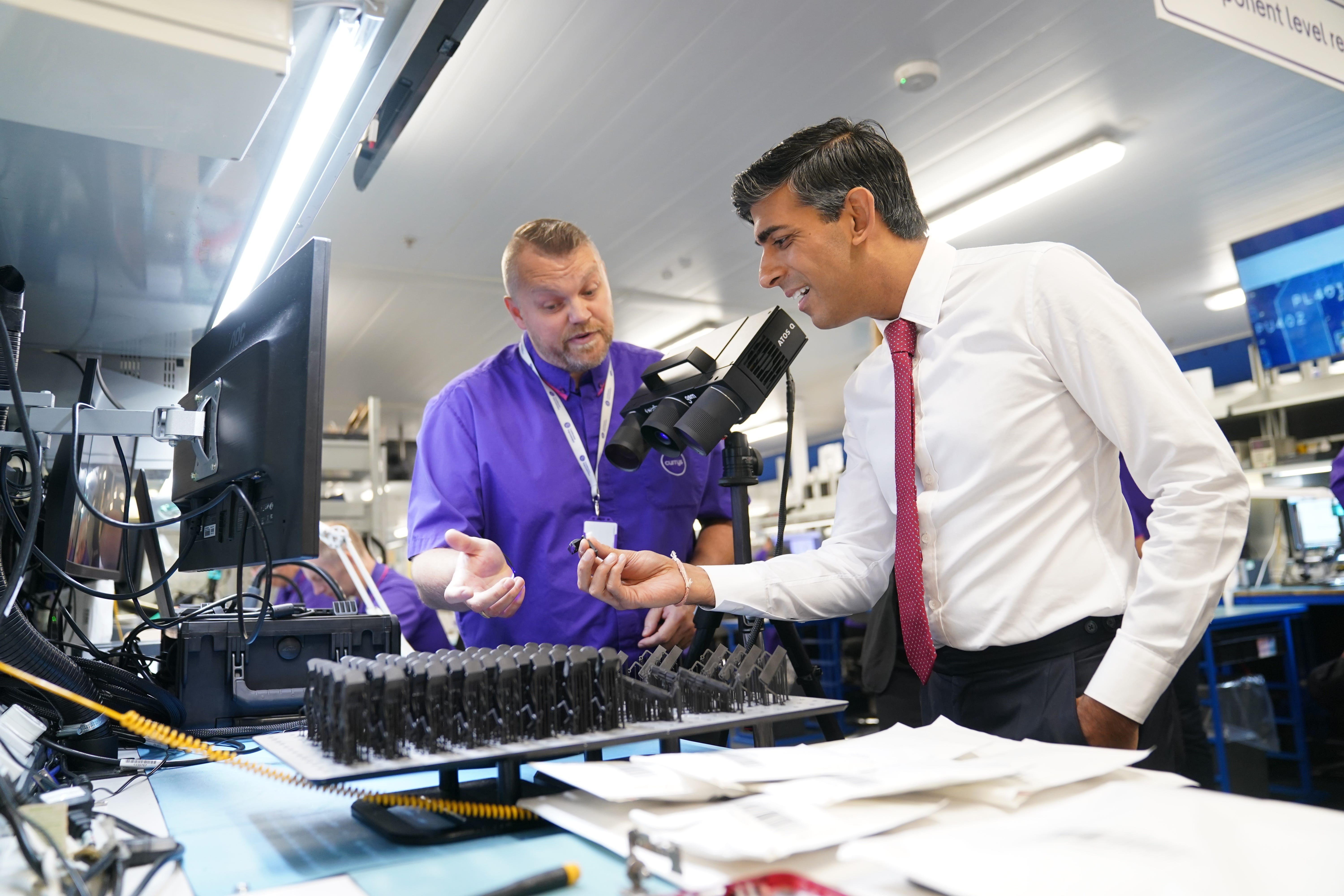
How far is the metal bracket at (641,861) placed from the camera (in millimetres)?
555

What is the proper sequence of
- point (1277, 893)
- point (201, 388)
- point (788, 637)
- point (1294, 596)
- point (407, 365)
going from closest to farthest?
1. point (1277, 893)
2. point (201, 388)
3. point (788, 637)
4. point (1294, 596)
5. point (407, 365)

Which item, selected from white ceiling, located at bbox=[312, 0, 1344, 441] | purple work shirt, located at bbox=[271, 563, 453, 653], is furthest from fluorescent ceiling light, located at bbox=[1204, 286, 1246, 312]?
purple work shirt, located at bbox=[271, 563, 453, 653]

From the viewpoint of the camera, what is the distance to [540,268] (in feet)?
5.75

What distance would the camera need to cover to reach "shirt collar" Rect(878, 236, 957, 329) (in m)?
1.31

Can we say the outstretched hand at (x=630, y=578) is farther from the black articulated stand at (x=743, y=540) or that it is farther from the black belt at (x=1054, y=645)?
the black belt at (x=1054, y=645)

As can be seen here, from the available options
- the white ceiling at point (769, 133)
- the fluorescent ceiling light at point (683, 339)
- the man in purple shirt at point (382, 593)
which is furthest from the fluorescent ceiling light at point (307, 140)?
the fluorescent ceiling light at point (683, 339)

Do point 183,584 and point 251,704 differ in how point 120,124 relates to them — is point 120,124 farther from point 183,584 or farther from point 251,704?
point 183,584

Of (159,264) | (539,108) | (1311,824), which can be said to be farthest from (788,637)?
Answer: (539,108)

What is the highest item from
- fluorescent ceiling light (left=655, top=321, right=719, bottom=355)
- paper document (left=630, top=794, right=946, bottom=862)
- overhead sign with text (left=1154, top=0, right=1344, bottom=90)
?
fluorescent ceiling light (left=655, top=321, right=719, bottom=355)

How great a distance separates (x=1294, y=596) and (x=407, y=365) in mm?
7179

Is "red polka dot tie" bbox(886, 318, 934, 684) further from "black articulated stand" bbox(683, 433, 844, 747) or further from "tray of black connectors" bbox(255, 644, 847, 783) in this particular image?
"tray of black connectors" bbox(255, 644, 847, 783)

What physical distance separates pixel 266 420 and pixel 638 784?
2.27 feet

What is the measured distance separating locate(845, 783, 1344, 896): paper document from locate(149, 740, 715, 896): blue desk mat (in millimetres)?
184

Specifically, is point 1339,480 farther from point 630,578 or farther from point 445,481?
point 445,481
